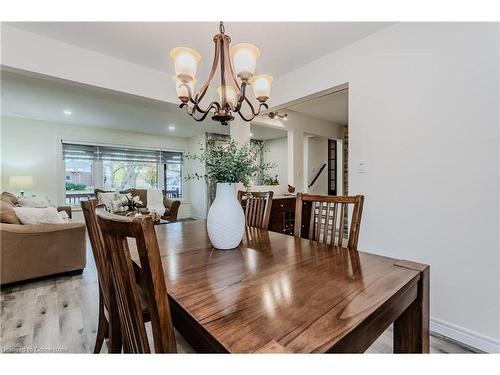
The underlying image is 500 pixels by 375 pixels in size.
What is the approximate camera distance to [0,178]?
4.47 metres

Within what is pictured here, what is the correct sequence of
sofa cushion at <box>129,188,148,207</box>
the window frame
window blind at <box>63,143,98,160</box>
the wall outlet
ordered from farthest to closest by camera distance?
sofa cushion at <box>129,188,148,207</box> → window blind at <box>63,143,98,160</box> → the window frame → the wall outlet

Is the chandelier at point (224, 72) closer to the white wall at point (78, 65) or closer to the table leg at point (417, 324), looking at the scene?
the white wall at point (78, 65)

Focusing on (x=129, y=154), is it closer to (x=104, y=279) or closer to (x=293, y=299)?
(x=104, y=279)

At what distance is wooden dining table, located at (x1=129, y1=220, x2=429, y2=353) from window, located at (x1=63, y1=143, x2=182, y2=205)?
5.28m

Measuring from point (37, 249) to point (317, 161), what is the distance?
5532 millimetres

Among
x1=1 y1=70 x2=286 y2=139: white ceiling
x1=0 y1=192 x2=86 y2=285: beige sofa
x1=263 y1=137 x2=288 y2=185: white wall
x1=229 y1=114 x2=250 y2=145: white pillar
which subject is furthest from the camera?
x1=263 y1=137 x2=288 y2=185: white wall

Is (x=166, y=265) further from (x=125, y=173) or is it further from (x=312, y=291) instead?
(x=125, y=173)

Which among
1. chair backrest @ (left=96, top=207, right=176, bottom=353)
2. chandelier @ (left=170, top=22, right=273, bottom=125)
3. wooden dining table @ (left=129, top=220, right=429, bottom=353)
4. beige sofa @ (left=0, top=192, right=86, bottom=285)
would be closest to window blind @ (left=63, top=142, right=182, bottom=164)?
beige sofa @ (left=0, top=192, right=86, bottom=285)

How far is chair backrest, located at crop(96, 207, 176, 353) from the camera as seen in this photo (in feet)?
1.75

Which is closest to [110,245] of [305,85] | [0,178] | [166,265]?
[166,265]

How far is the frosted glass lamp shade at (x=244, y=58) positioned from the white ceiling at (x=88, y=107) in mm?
1651

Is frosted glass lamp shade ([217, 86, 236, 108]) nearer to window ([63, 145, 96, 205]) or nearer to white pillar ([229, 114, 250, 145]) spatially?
white pillar ([229, 114, 250, 145])

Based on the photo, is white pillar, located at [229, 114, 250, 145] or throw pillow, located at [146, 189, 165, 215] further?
throw pillow, located at [146, 189, 165, 215]
